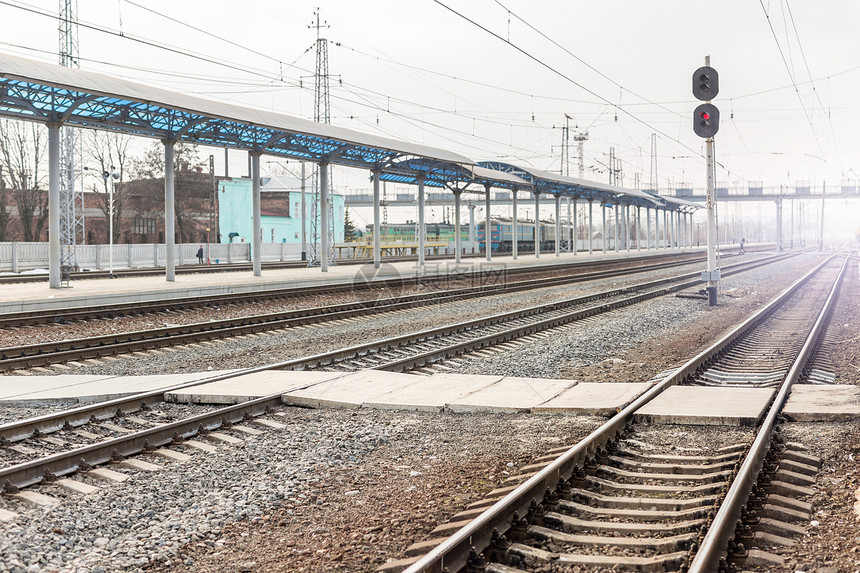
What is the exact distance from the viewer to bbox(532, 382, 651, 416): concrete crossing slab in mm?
7672

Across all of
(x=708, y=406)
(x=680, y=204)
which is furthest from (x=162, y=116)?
(x=680, y=204)

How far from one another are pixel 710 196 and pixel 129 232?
151 feet

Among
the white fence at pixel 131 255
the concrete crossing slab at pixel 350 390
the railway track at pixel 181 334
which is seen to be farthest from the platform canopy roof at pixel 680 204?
the concrete crossing slab at pixel 350 390

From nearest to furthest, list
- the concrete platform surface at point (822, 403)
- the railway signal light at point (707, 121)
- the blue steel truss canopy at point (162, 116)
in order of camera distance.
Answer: the concrete platform surface at point (822, 403) → the blue steel truss canopy at point (162, 116) → the railway signal light at point (707, 121)

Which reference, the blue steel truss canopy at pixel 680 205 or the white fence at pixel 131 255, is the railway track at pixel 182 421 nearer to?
the white fence at pixel 131 255

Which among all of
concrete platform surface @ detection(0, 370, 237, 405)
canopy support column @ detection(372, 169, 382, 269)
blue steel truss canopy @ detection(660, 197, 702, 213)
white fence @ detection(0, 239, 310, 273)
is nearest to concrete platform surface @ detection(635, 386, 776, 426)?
concrete platform surface @ detection(0, 370, 237, 405)

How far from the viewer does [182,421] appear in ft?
22.8

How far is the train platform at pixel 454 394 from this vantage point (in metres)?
7.54

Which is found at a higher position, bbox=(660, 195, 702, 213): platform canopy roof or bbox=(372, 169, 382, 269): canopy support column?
bbox=(660, 195, 702, 213): platform canopy roof

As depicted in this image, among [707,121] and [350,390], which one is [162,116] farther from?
[350,390]

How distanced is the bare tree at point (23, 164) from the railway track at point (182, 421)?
40289 mm

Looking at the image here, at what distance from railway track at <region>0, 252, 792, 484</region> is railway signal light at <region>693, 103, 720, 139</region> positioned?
7.12 m

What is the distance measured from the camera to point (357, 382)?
9320mm

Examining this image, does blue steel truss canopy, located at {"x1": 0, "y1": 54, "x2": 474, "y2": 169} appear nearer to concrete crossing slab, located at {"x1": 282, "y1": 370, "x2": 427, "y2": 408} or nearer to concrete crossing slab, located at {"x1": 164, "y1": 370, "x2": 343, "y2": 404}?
concrete crossing slab, located at {"x1": 164, "y1": 370, "x2": 343, "y2": 404}
